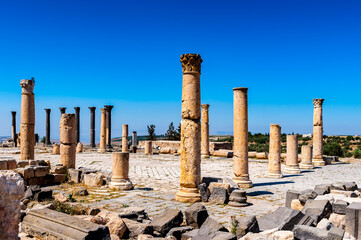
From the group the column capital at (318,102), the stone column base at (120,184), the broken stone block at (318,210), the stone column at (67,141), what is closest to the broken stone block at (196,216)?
the broken stone block at (318,210)

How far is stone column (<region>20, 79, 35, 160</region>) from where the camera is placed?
1555 centimetres

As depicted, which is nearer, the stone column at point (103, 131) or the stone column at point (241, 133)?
the stone column at point (241, 133)

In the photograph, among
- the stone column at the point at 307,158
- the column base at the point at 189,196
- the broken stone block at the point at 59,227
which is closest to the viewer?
the broken stone block at the point at 59,227

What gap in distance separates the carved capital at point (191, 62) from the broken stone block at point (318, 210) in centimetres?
516

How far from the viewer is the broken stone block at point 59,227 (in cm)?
495

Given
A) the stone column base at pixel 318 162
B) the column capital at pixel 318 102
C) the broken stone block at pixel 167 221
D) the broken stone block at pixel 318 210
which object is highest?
the column capital at pixel 318 102

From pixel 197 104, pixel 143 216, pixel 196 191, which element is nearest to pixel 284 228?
pixel 143 216

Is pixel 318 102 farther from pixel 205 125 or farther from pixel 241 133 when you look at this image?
pixel 241 133

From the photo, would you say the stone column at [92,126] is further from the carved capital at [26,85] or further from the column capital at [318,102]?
the column capital at [318,102]

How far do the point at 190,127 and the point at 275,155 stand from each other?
23.9ft

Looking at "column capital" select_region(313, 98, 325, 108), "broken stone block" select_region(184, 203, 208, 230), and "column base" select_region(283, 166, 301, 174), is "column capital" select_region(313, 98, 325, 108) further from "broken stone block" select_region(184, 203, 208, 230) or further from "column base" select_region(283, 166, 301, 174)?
"broken stone block" select_region(184, 203, 208, 230)

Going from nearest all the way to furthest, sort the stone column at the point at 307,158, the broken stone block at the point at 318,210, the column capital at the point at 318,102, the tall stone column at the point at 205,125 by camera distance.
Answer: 1. the broken stone block at the point at 318,210
2. the stone column at the point at 307,158
3. the column capital at the point at 318,102
4. the tall stone column at the point at 205,125

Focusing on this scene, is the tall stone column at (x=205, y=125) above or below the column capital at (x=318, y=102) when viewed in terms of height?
below

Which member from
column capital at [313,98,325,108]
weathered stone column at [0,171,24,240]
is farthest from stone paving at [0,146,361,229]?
column capital at [313,98,325,108]
